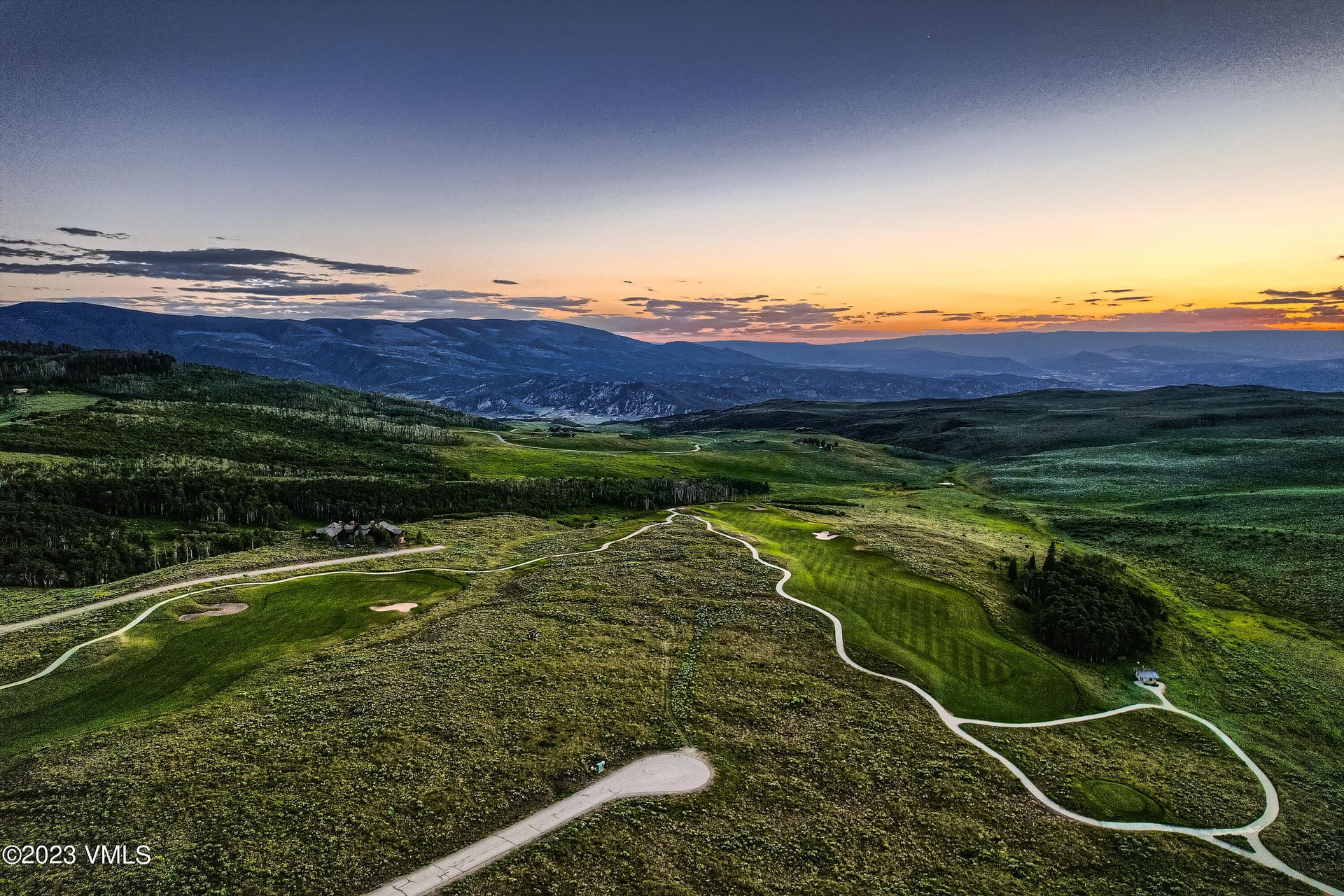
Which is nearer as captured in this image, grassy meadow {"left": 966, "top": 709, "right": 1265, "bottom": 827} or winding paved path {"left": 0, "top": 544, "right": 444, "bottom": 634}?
grassy meadow {"left": 966, "top": 709, "right": 1265, "bottom": 827}

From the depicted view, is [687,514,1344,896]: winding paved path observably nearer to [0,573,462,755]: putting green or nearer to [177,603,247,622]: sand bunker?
[0,573,462,755]: putting green

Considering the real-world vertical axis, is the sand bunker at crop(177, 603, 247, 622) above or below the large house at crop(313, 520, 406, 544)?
above

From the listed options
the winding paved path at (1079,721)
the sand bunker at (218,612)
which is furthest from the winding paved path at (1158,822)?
the sand bunker at (218,612)

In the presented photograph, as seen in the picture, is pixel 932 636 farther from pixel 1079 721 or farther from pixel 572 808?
pixel 572 808

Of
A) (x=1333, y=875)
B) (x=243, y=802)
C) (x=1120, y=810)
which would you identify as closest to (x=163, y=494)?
(x=243, y=802)

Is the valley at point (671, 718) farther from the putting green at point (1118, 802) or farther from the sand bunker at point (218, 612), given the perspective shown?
the sand bunker at point (218, 612)

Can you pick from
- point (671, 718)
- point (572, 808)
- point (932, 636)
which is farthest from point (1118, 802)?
point (572, 808)

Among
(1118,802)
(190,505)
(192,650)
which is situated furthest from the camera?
(190,505)

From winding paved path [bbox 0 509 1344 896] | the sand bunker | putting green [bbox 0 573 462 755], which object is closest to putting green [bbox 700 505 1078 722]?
winding paved path [bbox 0 509 1344 896]
